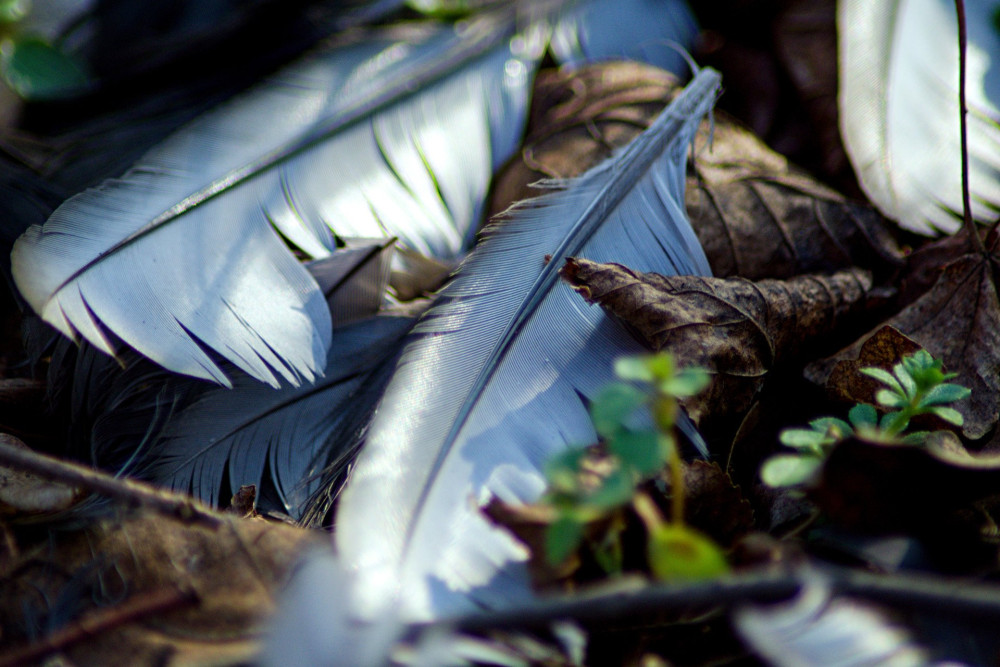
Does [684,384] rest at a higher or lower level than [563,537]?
higher

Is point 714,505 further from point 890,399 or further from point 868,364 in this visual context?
point 868,364

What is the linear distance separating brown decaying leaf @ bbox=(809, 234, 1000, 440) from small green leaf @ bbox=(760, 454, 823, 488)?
43 centimetres

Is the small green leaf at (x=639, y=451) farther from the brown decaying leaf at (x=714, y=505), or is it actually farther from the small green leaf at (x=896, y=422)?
the small green leaf at (x=896, y=422)

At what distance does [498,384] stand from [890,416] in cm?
63

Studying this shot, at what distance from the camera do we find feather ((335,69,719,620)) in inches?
32.9

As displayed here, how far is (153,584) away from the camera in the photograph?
829mm

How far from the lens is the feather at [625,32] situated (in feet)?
7.18

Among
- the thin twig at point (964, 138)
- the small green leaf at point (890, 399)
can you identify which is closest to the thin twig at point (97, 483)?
the small green leaf at point (890, 399)

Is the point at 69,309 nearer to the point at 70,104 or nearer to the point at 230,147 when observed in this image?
the point at 230,147

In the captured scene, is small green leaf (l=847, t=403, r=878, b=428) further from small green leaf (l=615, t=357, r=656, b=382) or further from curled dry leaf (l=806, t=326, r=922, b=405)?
small green leaf (l=615, t=357, r=656, b=382)

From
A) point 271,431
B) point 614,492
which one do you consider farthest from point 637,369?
point 271,431

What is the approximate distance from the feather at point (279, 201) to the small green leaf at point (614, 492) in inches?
28.5

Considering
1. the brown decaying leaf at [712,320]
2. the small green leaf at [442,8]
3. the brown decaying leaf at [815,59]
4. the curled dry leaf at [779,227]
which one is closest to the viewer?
the brown decaying leaf at [712,320]

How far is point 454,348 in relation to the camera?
1193mm
